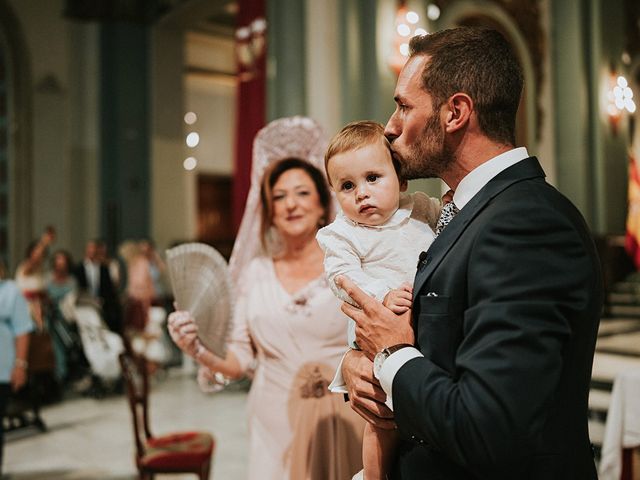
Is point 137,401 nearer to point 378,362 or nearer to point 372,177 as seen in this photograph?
point 372,177

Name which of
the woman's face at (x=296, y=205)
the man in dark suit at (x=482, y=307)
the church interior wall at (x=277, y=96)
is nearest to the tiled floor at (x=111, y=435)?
the church interior wall at (x=277, y=96)

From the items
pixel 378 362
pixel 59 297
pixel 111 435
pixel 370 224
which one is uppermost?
pixel 370 224

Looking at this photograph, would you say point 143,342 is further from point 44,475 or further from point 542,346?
point 542,346

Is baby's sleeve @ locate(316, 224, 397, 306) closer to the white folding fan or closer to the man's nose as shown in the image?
the man's nose

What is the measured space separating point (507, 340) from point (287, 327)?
51.3 inches

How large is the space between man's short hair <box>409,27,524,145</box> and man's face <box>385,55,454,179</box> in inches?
0.8

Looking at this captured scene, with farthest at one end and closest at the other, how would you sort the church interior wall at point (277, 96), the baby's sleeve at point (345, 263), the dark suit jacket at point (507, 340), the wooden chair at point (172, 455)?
the church interior wall at point (277, 96)
the wooden chair at point (172, 455)
the baby's sleeve at point (345, 263)
the dark suit jacket at point (507, 340)

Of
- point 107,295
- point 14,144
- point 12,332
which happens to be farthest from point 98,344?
point 14,144

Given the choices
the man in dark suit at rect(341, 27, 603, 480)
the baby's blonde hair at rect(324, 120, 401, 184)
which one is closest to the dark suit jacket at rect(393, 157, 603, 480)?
the man in dark suit at rect(341, 27, 603, 480)

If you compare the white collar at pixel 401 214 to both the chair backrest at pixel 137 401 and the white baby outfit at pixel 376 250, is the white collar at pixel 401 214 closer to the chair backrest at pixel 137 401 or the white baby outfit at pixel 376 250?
the white baby outfit at pixel 376 250

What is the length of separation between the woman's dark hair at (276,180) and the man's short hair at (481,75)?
46.9 inches

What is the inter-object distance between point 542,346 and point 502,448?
6.6 inches

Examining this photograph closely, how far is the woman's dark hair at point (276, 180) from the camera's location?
2334 millimetres

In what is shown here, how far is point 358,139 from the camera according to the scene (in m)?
1.43
